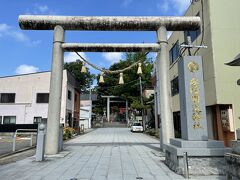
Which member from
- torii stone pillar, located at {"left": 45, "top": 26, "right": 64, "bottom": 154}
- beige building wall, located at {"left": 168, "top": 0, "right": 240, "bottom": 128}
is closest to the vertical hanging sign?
torii stone pillar, located at {"left": 45, "top": 26, "right": 64, "bottom": 154}

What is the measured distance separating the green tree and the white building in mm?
34804

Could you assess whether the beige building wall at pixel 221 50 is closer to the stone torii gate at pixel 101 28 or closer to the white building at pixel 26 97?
the stone torii gate at pixel 101 28

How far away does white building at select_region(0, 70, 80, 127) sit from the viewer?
30.4m

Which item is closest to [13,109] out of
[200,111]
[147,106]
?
[147,106]

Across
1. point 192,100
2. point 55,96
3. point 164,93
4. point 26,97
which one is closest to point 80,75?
point 26,97

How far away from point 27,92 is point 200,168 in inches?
1106

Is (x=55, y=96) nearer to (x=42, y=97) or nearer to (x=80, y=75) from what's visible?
(x=42, y=97)

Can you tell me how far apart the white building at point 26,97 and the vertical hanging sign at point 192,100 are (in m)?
23.9

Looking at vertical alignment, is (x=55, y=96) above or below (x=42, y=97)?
below

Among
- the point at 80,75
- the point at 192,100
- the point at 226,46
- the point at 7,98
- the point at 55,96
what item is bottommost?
the point at 192,100

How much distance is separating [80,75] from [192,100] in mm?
61378

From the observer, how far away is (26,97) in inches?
1212

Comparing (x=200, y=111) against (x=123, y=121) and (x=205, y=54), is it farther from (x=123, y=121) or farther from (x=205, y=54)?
(x=123, y=121)

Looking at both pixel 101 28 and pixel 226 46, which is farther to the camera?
pixel 226 46
